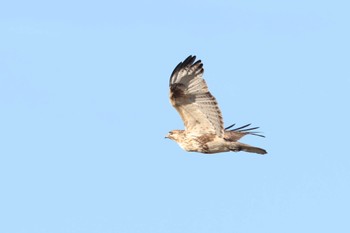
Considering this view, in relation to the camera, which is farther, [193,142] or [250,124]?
[250,124]

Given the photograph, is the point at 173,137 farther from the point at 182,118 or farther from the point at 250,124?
the point at 250,124

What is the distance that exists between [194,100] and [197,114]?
41 cm

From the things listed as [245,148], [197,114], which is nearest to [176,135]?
[197,114]

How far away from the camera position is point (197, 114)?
23.7m

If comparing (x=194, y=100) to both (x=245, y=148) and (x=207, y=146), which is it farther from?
(x=245, y=148)

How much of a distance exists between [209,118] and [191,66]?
1390 millimetres

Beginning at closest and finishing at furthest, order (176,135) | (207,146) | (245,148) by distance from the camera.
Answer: (245,148)
(207,146)
(176,135)

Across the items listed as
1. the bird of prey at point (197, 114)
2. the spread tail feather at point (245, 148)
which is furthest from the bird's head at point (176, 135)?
the spread tail feather at point (245, 148)

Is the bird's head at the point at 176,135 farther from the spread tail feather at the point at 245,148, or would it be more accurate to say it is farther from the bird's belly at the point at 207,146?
the spread tail feather at the point at 245,148

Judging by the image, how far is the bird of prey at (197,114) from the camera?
75.5ft

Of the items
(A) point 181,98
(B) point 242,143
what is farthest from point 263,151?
(A) point 181,98

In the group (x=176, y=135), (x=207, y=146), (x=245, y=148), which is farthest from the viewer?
(x=176, y=135)

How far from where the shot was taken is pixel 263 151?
23.2m

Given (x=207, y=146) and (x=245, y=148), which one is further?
(x=207, y=146)
